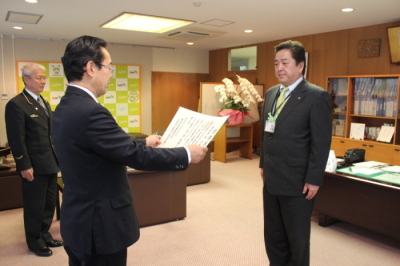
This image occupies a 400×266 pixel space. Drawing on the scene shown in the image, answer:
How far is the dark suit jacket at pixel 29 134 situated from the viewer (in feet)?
8.24

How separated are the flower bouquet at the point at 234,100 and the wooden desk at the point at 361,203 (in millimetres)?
3224

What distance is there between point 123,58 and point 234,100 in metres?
2.99

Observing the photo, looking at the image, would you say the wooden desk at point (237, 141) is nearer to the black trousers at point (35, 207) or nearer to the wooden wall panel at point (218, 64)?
the wooden wall panel at point (218, 64)

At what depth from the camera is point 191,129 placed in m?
1.51

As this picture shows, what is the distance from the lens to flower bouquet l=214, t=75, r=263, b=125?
247 inches

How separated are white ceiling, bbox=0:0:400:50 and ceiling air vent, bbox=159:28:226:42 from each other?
0.23 meters

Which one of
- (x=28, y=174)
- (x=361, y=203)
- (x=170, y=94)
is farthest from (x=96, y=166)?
(x=170, y=94)

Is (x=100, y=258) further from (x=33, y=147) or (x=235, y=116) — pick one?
(x=235, y=116)

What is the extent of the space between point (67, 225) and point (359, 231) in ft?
9.47

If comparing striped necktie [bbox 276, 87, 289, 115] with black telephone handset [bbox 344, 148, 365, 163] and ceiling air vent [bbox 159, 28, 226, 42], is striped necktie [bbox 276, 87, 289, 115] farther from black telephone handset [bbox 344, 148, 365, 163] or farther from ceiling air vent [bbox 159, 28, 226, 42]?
ceiling air vent [bbox 159, 28, 226, 42]

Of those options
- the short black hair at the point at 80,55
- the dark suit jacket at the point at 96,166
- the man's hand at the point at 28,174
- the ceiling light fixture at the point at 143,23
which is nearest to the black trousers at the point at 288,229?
the dark suit jacket at the point at 96,166

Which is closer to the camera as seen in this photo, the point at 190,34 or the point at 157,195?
the point at 157,195

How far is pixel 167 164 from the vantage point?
1.35m

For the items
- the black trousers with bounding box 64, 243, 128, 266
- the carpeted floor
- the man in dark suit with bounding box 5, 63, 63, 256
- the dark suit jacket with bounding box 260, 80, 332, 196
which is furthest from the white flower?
the black trousers with bounding box 64, 243, 128, 266
